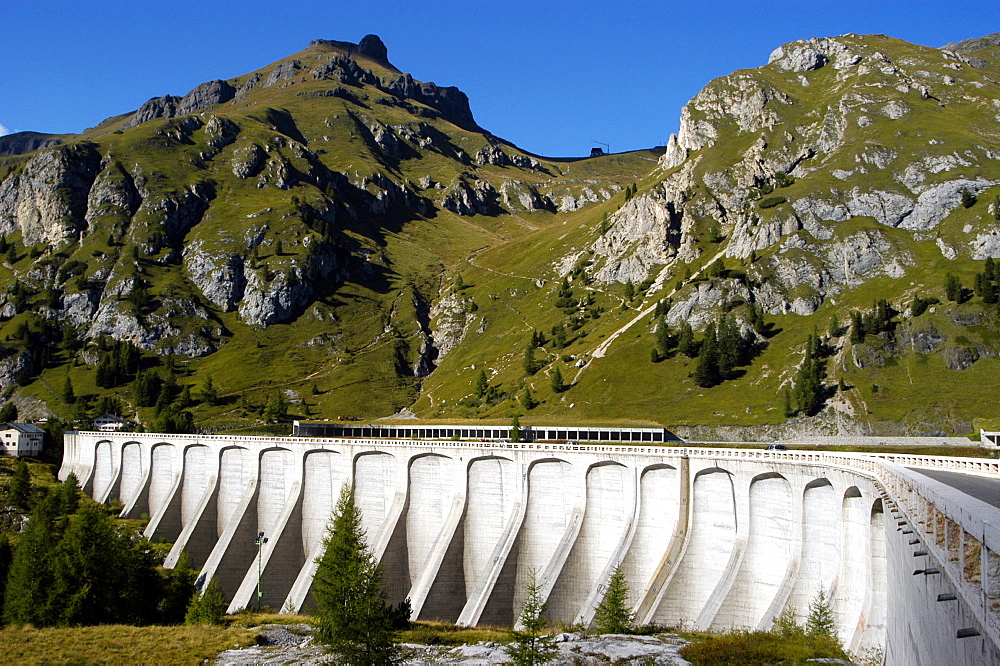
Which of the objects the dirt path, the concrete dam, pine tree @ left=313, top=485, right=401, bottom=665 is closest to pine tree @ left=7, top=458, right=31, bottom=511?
the concrete dam

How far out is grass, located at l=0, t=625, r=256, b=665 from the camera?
40094mm

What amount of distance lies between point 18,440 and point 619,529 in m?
105

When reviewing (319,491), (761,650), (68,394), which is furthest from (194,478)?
(68,394)

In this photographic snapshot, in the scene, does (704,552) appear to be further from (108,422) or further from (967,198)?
(967,198)

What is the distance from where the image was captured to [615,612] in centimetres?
4409

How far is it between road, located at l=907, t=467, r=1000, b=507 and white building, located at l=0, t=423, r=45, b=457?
128 meters

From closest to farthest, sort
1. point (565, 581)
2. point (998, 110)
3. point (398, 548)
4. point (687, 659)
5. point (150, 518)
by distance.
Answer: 1. point (687, 659)
2. point (565, 581)
3. point (398, 548)
4. point (150, 518)
5. point (998, 110)

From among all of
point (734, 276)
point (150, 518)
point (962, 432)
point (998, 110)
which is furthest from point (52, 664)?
point (998, 110)

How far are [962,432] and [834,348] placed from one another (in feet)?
106

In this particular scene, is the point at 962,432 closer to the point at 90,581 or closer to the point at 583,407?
the point at 583,407

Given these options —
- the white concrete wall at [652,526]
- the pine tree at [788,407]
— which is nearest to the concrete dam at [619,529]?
the white concrete wall at [652,526]

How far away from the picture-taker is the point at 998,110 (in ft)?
631

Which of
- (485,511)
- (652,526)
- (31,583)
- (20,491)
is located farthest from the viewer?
(20,491)

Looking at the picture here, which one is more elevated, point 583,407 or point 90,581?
point 583,407
